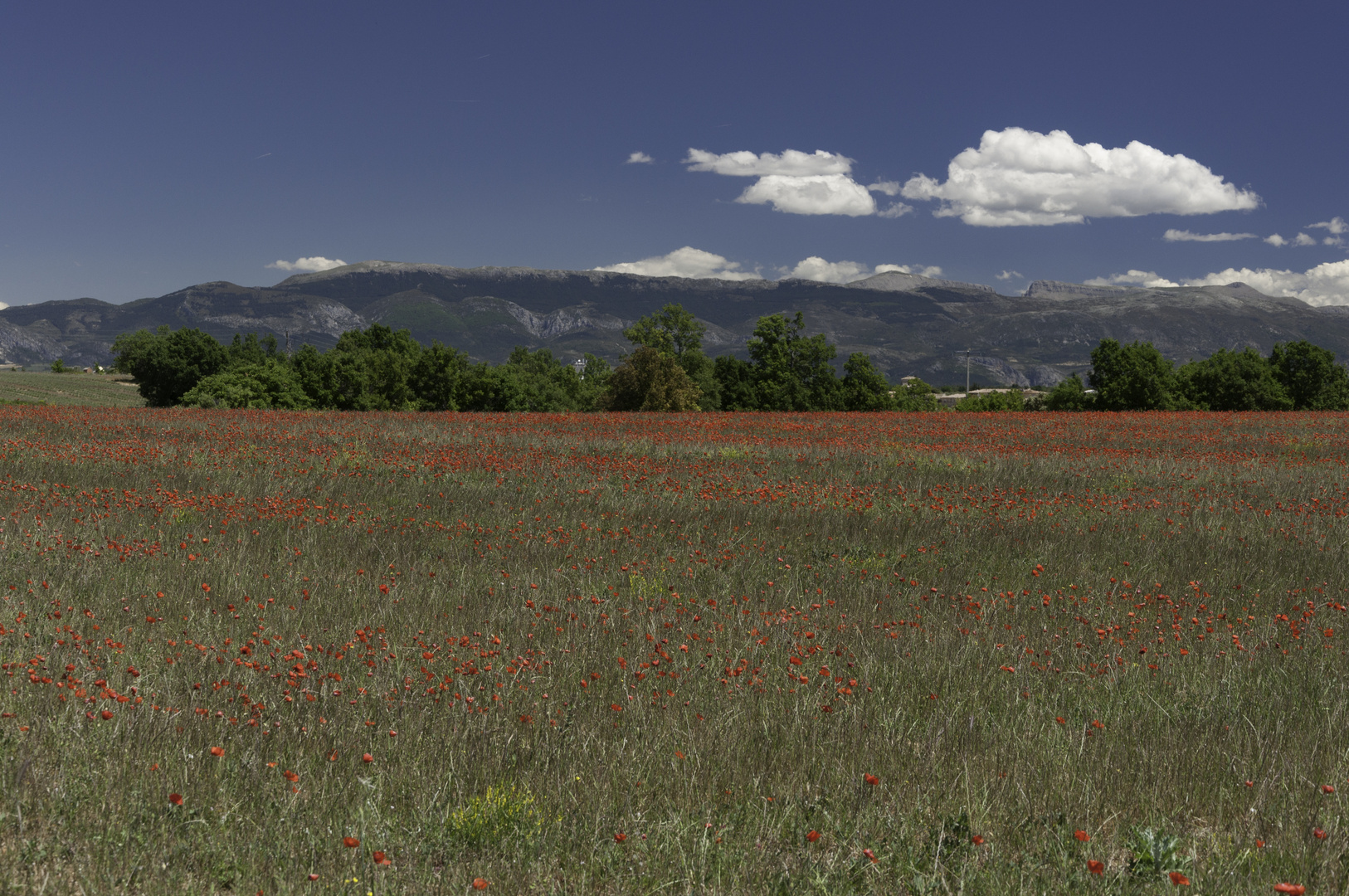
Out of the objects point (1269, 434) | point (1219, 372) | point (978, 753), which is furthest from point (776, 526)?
point (1219, 372)

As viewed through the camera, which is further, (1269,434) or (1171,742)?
(1269,434)

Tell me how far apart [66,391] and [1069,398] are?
4028 inches

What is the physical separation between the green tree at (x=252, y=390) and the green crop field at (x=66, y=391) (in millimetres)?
28494

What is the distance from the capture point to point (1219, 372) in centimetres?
5081

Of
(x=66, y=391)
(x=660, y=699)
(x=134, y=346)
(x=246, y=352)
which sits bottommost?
(x=660, y=699)

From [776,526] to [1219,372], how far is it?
5233 cm

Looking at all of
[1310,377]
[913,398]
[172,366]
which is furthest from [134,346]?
[1310,377]

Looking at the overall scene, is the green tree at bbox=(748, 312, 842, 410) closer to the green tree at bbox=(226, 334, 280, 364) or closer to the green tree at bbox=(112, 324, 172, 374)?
the green tree at bbox=(226, 334, 280, 364)

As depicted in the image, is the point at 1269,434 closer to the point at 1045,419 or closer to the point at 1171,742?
the point at 1045,419

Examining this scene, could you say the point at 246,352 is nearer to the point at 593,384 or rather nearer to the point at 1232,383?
the point at 593,384

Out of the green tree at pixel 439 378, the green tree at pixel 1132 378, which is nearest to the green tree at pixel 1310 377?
the green tree at pixel 1132 378

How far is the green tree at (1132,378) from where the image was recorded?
48.6 m

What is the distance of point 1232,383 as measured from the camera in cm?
4988

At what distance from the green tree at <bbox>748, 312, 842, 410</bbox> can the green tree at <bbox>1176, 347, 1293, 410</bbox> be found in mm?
21569
